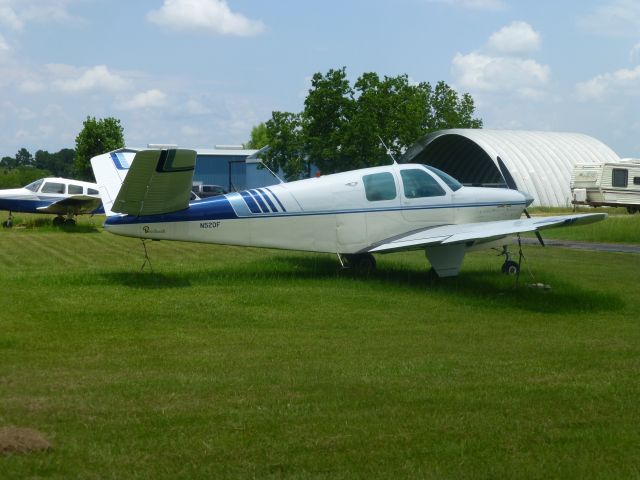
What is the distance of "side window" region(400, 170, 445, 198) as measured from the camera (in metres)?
13.4

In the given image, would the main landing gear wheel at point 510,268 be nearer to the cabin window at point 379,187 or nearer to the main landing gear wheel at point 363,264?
the main landing gear wheel at point 363,264

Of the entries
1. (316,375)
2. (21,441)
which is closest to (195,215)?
(316,375)

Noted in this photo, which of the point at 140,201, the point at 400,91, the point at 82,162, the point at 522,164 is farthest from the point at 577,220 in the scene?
the point at 82,162

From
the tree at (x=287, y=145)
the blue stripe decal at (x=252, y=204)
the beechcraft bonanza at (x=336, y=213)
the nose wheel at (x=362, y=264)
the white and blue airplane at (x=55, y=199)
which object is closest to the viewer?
the beechcraft bonanza at (x=336, y=213)

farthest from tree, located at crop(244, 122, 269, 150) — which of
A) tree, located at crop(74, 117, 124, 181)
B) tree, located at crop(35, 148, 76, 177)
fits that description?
tree, located at crop(74, 117, 124, 181)

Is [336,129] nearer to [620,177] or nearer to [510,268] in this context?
[620,177]

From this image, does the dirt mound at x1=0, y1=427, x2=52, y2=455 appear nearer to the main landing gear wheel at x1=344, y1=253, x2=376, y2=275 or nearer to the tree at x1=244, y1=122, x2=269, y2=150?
the main landing gear wheel at x1=344, y1=253, x2=376, y2=275

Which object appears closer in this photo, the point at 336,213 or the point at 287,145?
the point at 336,213

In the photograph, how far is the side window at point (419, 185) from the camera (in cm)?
1340

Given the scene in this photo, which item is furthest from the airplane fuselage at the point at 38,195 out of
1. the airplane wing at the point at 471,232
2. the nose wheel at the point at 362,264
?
the airplane wing at the point at 471,232

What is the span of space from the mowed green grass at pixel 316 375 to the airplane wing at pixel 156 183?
1065 millimetres

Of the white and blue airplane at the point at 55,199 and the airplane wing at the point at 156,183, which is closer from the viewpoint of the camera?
the airplane wing at the point at 156,183

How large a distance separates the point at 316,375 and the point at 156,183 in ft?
17.7

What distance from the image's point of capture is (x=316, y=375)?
695cm
